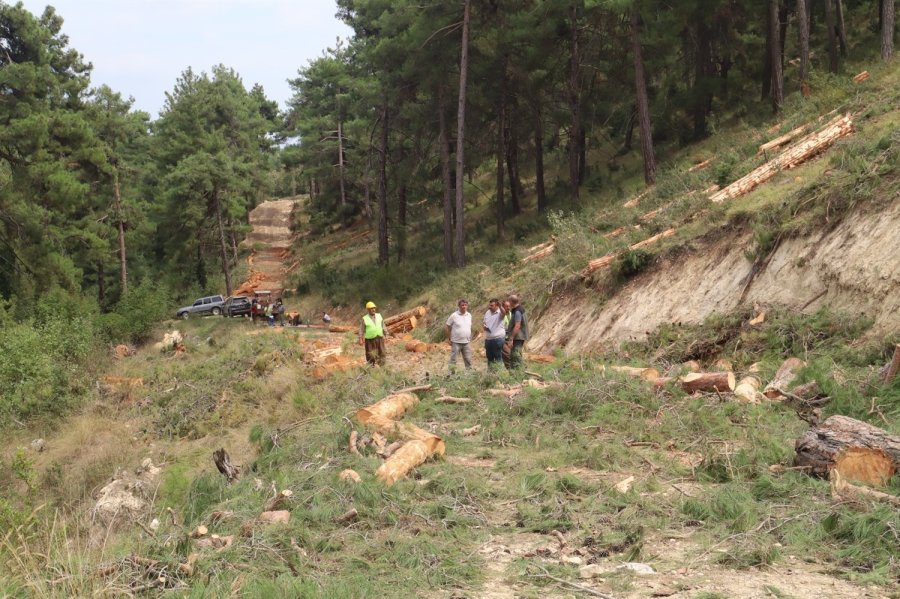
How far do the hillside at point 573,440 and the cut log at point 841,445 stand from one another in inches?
6.8

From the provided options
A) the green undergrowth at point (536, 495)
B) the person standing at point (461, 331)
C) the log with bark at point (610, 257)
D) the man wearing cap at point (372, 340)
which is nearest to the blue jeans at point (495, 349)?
the person standing at point (461, 331)

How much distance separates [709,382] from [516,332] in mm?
3850

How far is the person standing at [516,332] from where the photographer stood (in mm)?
12727

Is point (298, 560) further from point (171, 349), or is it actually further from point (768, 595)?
point (171, 349)

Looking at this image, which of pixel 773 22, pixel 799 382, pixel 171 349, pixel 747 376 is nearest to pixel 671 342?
pixel 747 376

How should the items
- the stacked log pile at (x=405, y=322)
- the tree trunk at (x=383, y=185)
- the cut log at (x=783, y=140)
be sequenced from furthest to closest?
the tree trunk at (x=383, y=185), the stacked log pile at (x=405, y=322), the cut log at (x=783, y=140)

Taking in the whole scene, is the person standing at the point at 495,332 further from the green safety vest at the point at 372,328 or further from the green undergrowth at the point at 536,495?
the green safety vest at the point at 372,328

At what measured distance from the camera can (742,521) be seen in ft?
19.3

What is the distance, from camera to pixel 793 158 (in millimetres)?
15945

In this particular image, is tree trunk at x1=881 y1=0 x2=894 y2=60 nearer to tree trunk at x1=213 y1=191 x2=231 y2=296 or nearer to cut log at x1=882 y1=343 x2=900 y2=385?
cut log at x1=882 y1=343 x2=900 y2=385

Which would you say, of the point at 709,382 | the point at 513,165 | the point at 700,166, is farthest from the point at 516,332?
the point at 513,165

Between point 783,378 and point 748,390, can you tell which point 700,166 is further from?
point 748,390

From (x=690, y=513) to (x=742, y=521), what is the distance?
0.45m

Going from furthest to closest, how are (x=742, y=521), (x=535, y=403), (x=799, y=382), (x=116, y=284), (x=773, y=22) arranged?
(x=116, y=284), (x=773, y=22), (x=535, y=403), (x=799, y=382), (x=742, y=521)
